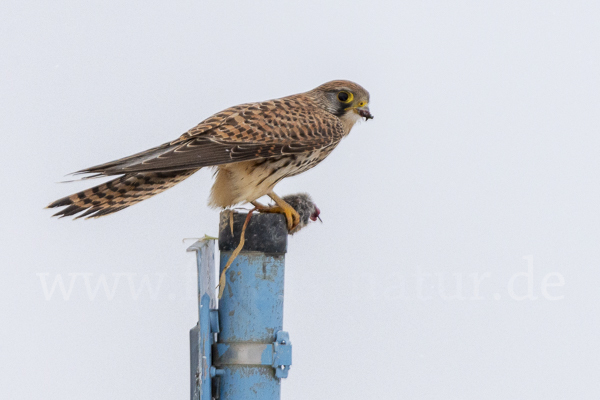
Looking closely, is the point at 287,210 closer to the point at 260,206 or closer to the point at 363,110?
the point at 260,206

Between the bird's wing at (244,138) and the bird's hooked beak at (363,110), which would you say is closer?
the bird's wing at (244,138)

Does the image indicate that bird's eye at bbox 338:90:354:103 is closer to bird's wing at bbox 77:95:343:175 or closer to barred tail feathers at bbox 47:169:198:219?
bird's wing at bbox 77:95:343:175

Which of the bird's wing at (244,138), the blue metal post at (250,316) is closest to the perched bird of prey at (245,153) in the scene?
the bird's wing at (244,138)

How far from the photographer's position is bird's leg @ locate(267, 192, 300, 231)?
2.46m

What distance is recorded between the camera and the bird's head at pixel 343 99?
2.63 metres

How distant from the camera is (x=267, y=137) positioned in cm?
232

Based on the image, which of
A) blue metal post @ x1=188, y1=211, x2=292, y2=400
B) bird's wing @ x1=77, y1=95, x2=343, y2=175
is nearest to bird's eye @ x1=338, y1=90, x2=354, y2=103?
bird's wing @ x1=77, y1=95, x2=343, y2=175

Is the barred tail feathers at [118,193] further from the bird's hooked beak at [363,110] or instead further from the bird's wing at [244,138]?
the bird's hooked beak at [363,110]

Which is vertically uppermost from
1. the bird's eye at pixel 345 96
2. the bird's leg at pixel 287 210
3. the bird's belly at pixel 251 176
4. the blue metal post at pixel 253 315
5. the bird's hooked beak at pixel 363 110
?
the bird's eye at pixel 345 96

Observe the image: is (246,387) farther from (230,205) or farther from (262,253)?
(230,205)

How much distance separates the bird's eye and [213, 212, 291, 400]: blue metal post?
58 cm

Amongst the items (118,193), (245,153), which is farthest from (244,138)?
(118,193)

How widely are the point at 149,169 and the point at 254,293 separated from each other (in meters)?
0.58

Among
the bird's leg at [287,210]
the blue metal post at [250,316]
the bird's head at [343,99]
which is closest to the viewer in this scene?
the blue metal post at [250,316]
